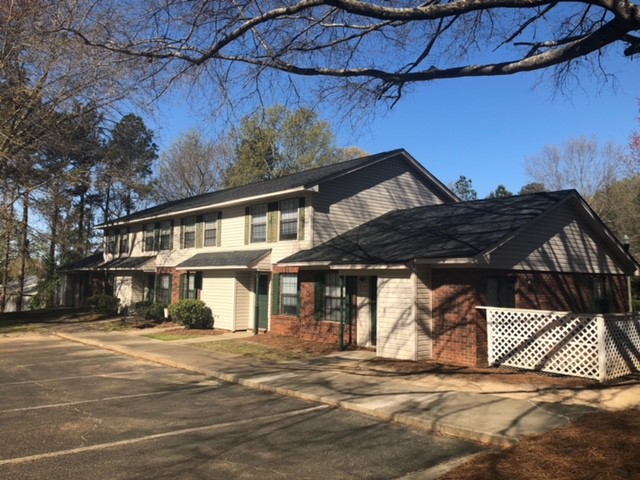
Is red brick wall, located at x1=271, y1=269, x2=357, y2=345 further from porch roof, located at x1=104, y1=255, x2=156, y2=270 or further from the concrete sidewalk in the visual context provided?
porch roof, located at x1=104, y1=255, x2=156, y2=270

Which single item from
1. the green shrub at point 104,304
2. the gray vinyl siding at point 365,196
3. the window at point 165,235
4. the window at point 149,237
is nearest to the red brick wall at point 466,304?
the gray vinyl siding at point 365,196

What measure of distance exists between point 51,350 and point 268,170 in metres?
28.5

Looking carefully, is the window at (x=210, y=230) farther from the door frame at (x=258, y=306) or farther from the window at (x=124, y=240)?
the window at (x=124, y=240)

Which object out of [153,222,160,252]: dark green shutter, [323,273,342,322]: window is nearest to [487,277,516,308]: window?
[323,273,342,322]: window

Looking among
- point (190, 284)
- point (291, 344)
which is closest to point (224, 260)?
point (190, 284)

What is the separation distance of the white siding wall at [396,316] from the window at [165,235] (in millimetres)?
16357

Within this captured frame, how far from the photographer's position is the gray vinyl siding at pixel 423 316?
44.0ft

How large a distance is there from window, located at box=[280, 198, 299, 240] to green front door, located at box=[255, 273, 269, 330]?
6.69 feet

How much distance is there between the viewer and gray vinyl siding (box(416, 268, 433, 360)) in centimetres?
1341

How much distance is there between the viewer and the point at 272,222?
20.4m

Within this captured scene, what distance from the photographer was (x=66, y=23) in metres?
8.78

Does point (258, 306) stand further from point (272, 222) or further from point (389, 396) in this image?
point (389, 396)

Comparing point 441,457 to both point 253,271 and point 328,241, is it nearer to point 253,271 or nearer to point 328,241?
point 328,241

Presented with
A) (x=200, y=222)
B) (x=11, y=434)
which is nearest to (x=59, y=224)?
(x=200, y=222)
